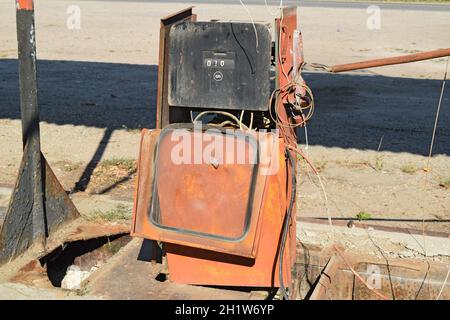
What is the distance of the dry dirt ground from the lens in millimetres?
6578

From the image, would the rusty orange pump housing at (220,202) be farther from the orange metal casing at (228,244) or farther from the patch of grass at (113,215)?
the patch of grass at (113,215)

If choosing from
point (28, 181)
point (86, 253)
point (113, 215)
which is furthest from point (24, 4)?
point (86, 253)

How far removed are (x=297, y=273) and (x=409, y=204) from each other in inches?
71.2

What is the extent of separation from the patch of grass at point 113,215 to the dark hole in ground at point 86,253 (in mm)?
178

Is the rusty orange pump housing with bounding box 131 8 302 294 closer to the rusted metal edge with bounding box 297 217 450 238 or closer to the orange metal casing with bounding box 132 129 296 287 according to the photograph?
the orange metal casing with bounding box 132 129 296 287

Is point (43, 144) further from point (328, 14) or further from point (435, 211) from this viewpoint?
point (328, 14)

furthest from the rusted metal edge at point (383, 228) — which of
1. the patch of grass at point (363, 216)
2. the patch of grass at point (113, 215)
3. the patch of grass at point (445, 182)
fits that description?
the patch of grass at point (445, 182)

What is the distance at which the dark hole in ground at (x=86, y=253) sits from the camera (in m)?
5.49

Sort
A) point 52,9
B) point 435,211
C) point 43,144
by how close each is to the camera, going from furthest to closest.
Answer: point 52,9
point 43,144
point 435,211

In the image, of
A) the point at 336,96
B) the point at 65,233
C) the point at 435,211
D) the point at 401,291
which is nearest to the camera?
the point at 401,291

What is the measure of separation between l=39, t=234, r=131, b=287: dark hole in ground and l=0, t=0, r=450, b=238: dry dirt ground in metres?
0.30

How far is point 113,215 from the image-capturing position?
5793mm
